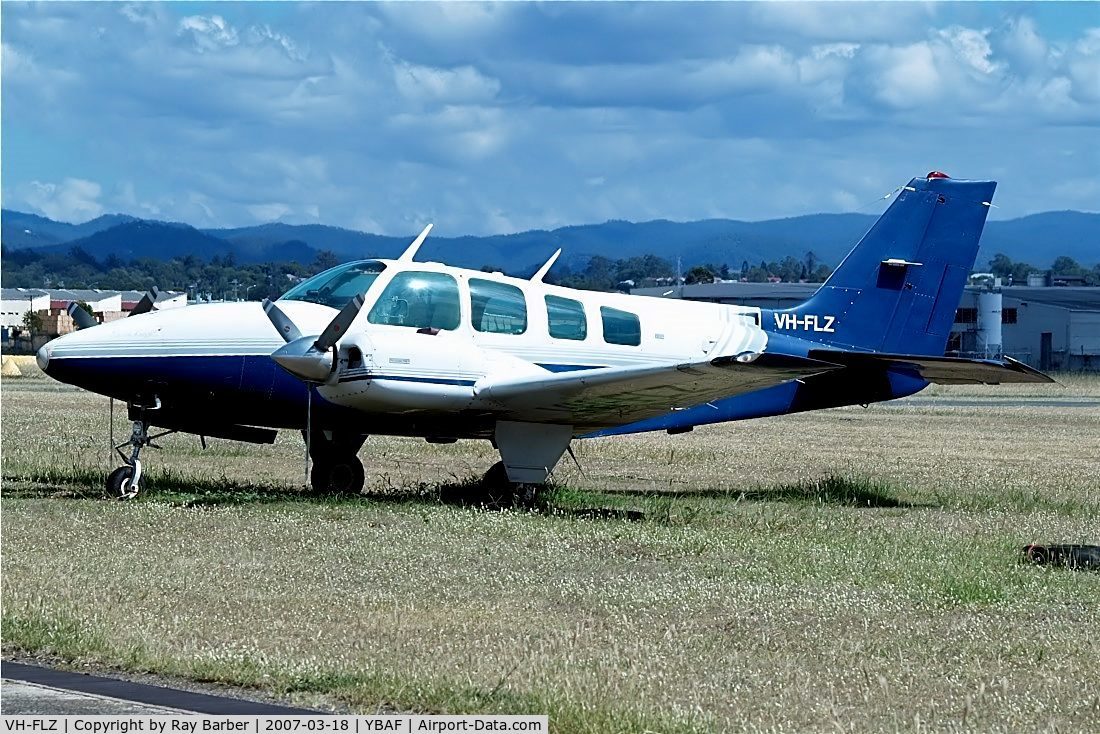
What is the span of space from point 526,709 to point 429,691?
2.00 feet

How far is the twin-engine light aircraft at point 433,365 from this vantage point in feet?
51.5

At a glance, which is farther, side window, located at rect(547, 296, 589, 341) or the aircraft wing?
side window, located at rect(547, 296, 589, 341)

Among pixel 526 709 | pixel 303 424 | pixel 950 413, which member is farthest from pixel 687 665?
pixel 950 413

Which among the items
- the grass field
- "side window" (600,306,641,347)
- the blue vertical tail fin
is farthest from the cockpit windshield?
the blue vertical tail fin

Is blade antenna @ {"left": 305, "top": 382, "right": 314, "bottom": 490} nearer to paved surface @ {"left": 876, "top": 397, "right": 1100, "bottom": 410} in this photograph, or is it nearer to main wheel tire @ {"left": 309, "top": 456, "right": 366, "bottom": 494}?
main wheel tire @ {"left": 309, "top": 456, "right": 366, "bottom": 494}

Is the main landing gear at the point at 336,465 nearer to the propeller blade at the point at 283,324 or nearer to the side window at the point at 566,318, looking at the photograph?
the propeller blade at the point at 283,324

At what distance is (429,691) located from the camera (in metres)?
8.13

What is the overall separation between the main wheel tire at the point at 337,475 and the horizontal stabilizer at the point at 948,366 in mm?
5789

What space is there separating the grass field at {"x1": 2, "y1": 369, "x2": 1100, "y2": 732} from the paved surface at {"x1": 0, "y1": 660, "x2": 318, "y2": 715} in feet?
0.95

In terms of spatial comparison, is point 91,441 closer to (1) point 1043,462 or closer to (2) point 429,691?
(1) point 1043,462

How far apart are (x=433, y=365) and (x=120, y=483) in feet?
12.1

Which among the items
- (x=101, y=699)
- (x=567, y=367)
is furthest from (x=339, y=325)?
(x=101, y=699)

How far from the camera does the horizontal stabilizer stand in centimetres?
1589

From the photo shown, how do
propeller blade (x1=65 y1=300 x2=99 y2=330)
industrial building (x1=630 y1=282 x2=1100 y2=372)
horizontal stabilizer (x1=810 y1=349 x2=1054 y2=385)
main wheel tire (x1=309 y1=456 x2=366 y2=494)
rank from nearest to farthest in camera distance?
horizontal stabilizer (x1=810 y1=349 x2=1054 y2=385)
propeller blade (x1=65 y1=300 x2=99 y2=330)
main wheel tire (x1=309 y1=456 x2=366 y2=494)
industrial building (x1=630 y1=282 x2=1100 y2=372)
